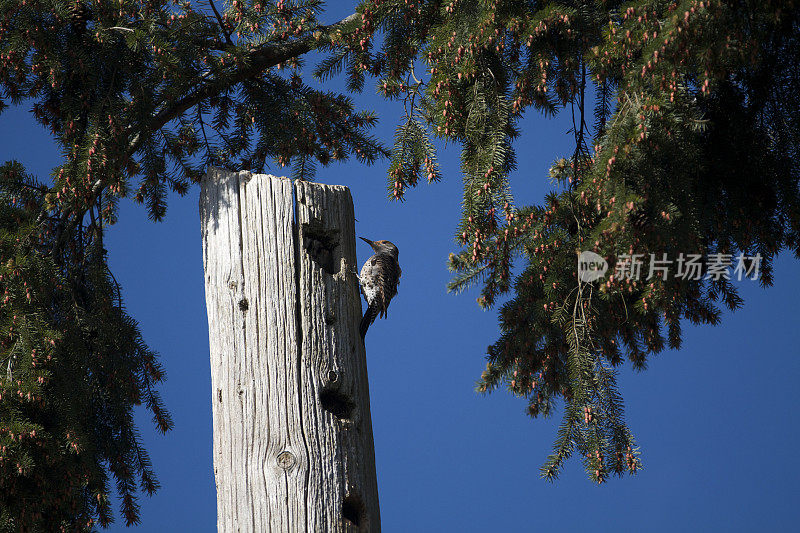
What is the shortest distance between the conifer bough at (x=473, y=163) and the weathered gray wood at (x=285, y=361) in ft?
1.90

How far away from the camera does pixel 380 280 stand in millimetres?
3305

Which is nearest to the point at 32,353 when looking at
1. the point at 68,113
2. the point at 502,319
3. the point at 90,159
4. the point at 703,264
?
the point at 90,159

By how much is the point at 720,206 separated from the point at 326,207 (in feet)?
→ 5.41

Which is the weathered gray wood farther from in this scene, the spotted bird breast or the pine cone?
the pine cone

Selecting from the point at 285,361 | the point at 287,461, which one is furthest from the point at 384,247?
the point at 287,461

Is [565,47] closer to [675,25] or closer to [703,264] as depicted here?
[675,25]

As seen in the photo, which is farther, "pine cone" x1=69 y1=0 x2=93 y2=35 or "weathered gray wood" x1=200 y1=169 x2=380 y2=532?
Answer: "pine cone" x1=69 y1=0 x2=93 y2=35

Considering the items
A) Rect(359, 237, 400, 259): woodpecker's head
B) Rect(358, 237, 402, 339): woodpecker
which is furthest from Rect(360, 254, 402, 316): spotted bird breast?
Rect(359, 237, 400, 259): woodpecker's head

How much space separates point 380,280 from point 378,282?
0.02 m

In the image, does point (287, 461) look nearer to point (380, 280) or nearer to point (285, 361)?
point (285, 361)

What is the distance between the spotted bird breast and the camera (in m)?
3.25

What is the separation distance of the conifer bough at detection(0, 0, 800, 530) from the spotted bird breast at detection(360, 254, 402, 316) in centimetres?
30

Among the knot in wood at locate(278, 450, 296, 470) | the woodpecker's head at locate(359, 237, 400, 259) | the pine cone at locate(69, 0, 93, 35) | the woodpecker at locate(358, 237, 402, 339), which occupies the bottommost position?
the knot in wood at locate(278, 450, 296, 470)

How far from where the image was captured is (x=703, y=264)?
3039mm
